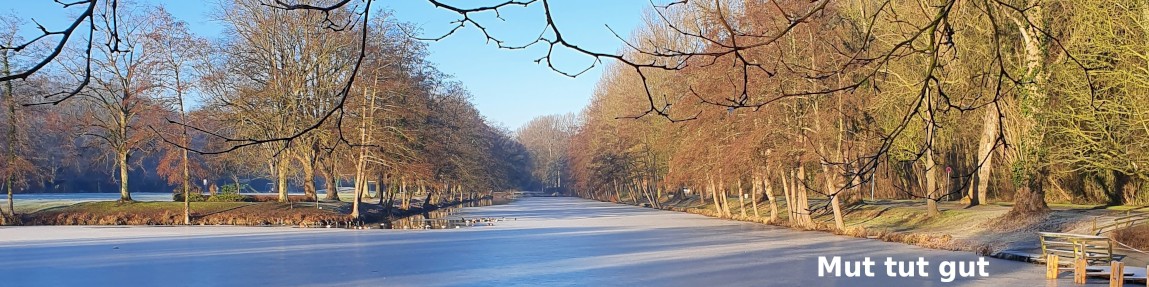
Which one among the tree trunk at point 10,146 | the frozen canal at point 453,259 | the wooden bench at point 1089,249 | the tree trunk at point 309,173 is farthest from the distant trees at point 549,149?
the wooden bench at point 1089,249

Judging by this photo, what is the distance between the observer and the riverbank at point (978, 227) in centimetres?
1967

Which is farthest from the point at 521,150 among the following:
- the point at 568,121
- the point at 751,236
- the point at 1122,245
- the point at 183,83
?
the point at 1122,245

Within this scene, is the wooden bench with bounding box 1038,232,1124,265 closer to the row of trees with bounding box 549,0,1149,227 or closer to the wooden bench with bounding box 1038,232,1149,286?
the wooden bench with bounding box 1038,232,1149,286

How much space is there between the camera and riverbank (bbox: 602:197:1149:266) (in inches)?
774

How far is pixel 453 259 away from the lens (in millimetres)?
17609

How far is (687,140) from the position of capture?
1339 inches

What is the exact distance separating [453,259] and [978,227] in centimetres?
1555

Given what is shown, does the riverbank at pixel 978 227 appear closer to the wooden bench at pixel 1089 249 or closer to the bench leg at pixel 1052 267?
the wooden bench at pixel 1089 249

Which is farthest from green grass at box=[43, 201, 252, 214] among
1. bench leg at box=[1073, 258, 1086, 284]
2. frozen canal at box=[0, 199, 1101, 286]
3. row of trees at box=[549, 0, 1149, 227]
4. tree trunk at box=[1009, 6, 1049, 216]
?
bench leg at box=[1073, 258, 1086, 284]

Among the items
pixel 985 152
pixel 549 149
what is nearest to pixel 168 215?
pixel 985 152

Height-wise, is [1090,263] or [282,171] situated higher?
[282,171]

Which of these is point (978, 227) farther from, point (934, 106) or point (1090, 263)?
point (1090, 263)

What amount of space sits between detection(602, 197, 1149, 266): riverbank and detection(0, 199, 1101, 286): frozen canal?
1154 millimetres

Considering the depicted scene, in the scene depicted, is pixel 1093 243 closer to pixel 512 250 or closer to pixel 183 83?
pixel 512 250
